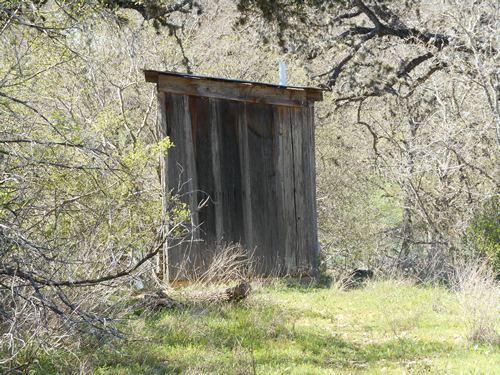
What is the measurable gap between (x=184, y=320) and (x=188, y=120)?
12.4ft

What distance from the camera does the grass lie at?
19.4 feet

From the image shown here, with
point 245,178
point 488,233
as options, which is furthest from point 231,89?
point 488,233

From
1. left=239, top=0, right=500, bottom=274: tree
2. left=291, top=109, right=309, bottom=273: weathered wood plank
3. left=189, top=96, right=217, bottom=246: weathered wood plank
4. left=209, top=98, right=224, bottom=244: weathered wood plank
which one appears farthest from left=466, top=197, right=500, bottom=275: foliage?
left=189, top=96, right=217, bottom=246: weathered wood plank

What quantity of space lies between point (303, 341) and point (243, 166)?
414 cm

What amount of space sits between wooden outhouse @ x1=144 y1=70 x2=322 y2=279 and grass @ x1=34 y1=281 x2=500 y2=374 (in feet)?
5.21

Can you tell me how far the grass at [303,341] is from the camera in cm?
593

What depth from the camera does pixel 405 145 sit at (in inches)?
571

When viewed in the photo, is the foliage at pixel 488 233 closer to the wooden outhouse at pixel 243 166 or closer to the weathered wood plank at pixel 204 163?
the wooden outhouse at pixel 243 166

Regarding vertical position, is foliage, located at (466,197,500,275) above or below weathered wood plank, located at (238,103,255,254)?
below

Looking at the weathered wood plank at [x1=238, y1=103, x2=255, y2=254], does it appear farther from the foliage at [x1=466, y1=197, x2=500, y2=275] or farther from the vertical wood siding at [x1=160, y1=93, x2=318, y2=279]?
the foliage at [x1=466, y1=197, x2=500, y2=275]

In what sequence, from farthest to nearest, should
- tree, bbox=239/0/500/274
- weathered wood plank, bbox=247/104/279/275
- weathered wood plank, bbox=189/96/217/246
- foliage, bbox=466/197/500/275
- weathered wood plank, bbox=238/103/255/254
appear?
1. tree, bbox=239/0/500/274
2. weathered wood plank, bbox=247/104/279/275
3. weathered wood plank, bbox=238/103/255/254
4. foliage, bbox=466/197/500/275
5. weathered wood plank, bbox=189/96/217/246

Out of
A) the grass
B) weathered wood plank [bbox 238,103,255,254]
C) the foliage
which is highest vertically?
weathered wood plank [bbox 238,103,255,254]

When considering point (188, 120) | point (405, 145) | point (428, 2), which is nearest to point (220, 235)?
point (188, 120)

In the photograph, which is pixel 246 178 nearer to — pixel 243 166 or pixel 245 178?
pixel 245 178
